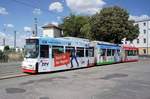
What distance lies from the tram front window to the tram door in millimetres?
470

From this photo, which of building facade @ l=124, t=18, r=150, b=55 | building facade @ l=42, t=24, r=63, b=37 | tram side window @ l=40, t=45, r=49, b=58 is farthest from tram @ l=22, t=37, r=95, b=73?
building facade @ l=124, t=18, r=150, b=55

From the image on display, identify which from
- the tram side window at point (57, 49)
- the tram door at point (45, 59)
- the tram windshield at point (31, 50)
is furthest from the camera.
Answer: the tram side window at point (57, 49)

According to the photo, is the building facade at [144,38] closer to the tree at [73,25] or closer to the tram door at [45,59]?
the tree at [73,25]

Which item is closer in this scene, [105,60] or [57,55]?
[57,55]

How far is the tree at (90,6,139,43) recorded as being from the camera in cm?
4956

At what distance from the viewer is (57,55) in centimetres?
2056

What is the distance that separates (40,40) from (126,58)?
2373 cm

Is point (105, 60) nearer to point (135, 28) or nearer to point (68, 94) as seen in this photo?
point (68, 94)

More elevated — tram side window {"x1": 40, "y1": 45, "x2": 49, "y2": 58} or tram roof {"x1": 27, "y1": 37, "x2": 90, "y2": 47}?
tram roof {"x1": 27, "y1": 37, "x2": 90, "y2": 47}

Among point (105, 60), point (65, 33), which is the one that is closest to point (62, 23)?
point (65, 33)

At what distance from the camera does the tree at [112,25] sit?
163 ft

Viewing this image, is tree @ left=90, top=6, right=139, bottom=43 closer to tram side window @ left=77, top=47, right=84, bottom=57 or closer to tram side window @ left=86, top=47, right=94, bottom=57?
tram side window @ left=86, top=47, right=94, bottom=57

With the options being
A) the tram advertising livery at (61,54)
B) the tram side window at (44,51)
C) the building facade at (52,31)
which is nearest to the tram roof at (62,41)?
the tram advertising livery at (61,54)

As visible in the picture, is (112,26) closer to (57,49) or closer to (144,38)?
(57,49)
